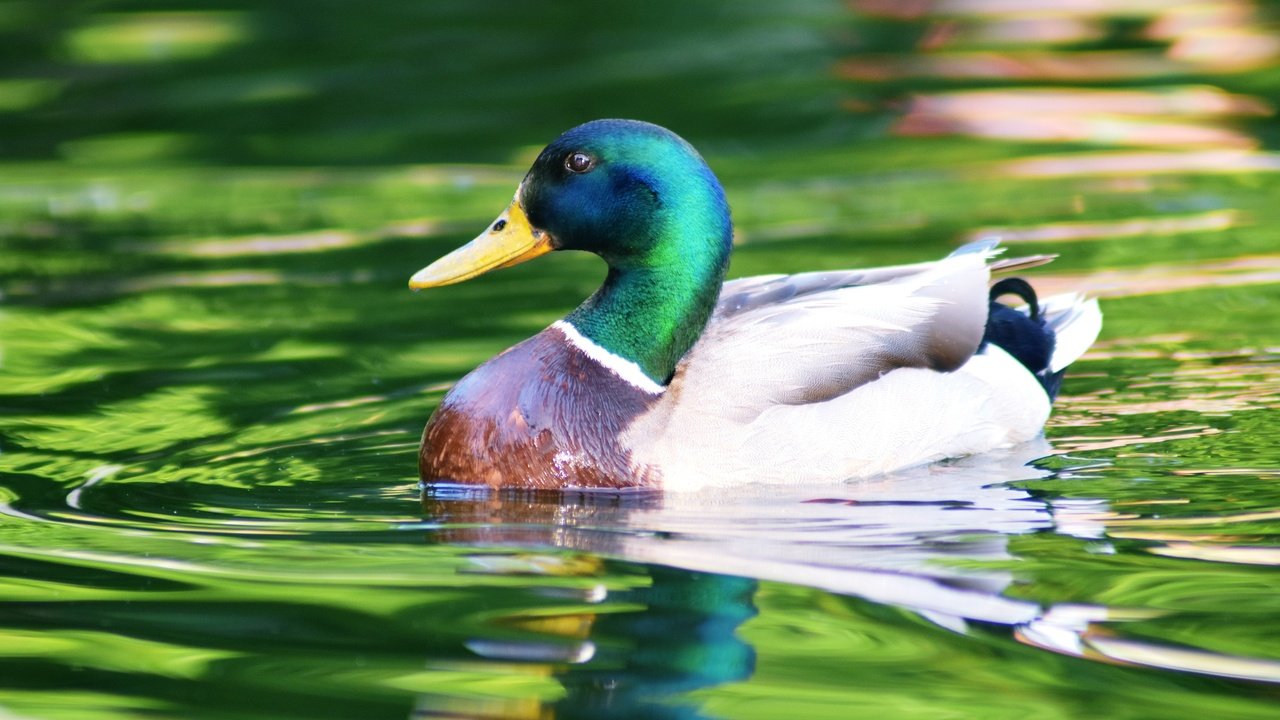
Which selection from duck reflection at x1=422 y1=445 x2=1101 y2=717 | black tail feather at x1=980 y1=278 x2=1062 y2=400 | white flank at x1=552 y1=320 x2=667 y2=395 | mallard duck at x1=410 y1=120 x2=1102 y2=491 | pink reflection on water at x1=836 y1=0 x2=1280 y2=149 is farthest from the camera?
pink reflection on water at x1=836 y1=0 x2=1280 y2=149

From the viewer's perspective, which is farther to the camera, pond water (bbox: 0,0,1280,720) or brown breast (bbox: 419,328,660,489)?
brown breast (bbox: 419,328,660,489)

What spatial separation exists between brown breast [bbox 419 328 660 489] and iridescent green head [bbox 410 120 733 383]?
0.20m

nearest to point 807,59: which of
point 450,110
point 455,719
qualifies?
point 450,110

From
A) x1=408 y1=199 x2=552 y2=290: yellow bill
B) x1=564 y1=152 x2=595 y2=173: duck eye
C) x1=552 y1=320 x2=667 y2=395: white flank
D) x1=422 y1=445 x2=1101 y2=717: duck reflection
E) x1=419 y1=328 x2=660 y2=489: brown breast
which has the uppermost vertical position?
x1=564 y1=152 x2=595 y2=173: duck eye

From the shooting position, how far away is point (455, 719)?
4.01 meters

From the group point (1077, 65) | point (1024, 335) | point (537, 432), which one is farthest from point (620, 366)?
point (1077, 65)

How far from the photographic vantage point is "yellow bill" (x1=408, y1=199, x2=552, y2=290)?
621cm

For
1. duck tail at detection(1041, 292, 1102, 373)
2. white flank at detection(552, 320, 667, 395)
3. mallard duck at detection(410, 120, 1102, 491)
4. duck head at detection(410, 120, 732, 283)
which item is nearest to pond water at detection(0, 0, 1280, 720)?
mallard duck at detection(410, 120, 1102, 491)

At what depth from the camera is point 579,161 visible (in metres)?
6.12

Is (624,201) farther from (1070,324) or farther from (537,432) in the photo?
(1070,324)

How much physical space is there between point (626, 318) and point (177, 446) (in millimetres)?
1703

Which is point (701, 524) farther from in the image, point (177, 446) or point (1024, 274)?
point (1024, 274)

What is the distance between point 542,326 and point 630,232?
217cm

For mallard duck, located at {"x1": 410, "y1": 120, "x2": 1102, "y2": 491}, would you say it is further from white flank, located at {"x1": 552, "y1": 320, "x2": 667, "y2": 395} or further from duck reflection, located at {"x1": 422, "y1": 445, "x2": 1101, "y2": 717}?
duck reflection, located at {"x1": 422, "y1": 445, "x2": 1101, "y2": 717}
